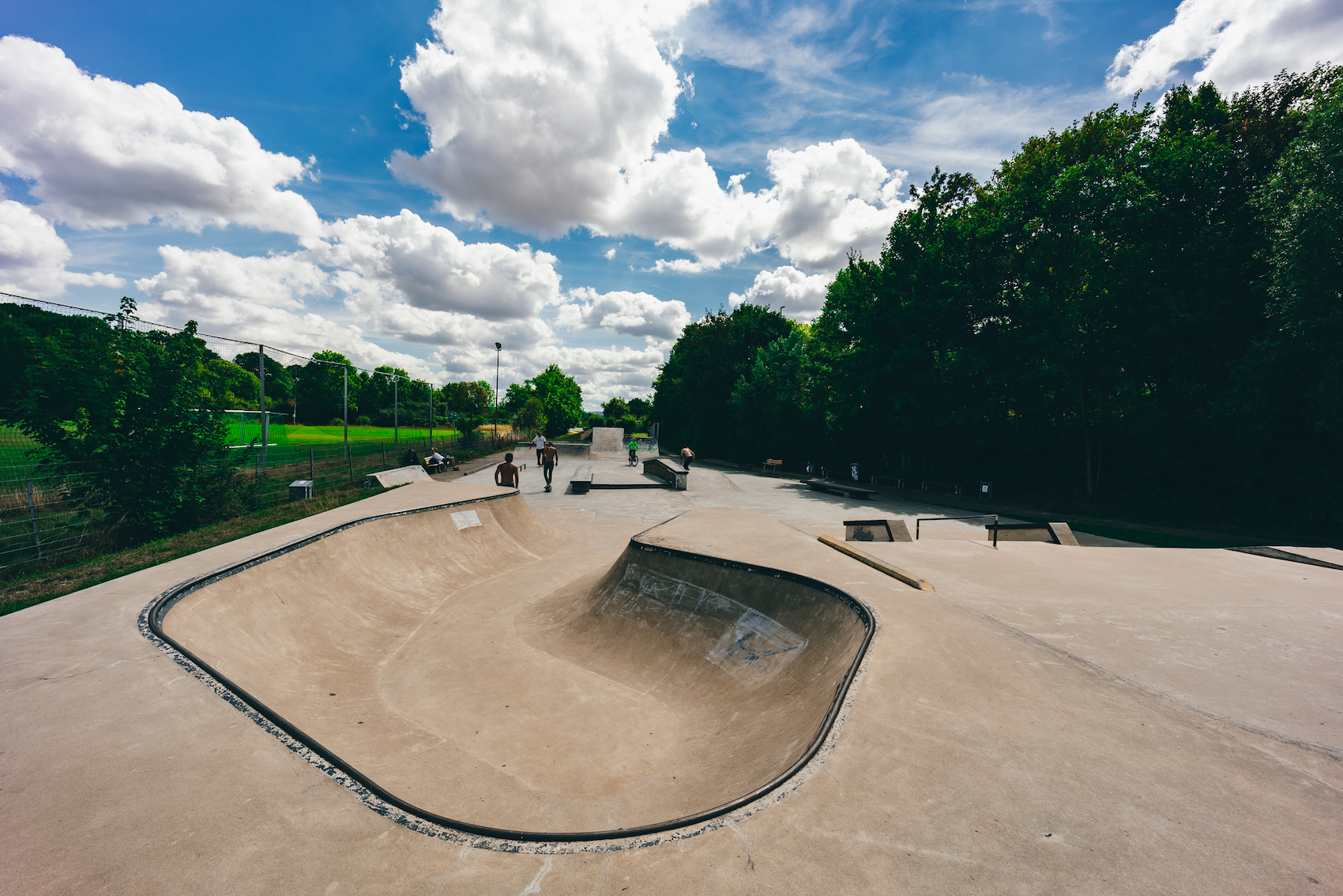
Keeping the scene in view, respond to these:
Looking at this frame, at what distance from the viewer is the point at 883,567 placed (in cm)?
779

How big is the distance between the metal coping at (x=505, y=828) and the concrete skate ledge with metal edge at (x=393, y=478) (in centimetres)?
840

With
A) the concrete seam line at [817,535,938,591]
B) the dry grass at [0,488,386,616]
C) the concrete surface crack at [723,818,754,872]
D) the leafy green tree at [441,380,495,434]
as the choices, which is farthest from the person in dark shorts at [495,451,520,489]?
the leafy green tree at [441,380,495,434]

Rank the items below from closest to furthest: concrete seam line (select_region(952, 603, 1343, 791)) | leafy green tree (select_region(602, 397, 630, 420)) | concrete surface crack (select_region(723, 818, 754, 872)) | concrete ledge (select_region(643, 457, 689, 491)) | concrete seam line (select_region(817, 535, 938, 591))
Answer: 1. concrete surface crack (select_region(723, 818, 754, 872))
2. concrete seam line (select_region(952, 603, 1343, 791))
3. concrete seam line (select_region(817, 535, 938, 591))
4. concrete ledge (select_region(643, 457, 689, 491))
5. leafy green tree (select_region(602, 397, 630, 420))

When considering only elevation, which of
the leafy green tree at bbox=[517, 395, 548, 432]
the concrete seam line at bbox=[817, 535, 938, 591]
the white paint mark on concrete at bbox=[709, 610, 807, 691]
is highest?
the leafy green tree at bbox=[517, 395, 548, 432]

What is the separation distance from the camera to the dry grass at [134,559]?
647 centimetres

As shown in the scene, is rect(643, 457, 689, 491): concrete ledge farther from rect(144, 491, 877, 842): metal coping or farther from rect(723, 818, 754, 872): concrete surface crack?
rect(723, 818, 754, 872): concrete surface crack

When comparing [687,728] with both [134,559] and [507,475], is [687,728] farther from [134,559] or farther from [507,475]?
[507,475]

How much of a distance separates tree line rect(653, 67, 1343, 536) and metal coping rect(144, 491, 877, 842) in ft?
55.5

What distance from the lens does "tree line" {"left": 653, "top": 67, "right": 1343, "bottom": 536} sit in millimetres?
14047

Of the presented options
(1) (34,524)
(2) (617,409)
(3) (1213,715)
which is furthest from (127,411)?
(2) (617,409)

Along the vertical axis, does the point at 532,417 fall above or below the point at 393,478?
above

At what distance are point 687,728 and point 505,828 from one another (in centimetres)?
270

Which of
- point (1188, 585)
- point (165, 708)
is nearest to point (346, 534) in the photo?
point (165, 708)

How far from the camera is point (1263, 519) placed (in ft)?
49.2
